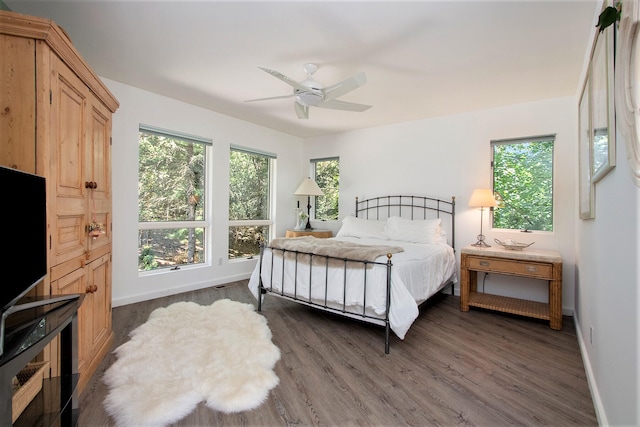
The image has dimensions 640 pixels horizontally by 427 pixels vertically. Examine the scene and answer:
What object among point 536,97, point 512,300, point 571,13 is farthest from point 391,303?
point 536,97

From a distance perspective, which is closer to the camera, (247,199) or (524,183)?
(524,183)

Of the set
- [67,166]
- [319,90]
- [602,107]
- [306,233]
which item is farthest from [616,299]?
[306,233]

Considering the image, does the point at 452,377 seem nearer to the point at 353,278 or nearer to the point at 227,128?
the point at 353,278

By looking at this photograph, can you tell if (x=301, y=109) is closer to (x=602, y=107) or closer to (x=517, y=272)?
(x=602, y=107)

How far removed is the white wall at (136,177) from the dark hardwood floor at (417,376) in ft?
1.81

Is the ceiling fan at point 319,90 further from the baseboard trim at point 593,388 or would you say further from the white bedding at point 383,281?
the baseboard trim at point 593,388

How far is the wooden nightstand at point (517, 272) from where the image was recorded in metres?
2.83

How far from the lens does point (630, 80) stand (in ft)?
3.35

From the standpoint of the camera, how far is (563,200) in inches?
131

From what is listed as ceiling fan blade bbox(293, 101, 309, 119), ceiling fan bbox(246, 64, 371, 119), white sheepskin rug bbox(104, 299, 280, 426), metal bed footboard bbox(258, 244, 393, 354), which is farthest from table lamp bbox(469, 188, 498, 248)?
white sheepskin rug bbox(104, 299, 280, 426)

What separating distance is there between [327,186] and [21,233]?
14.7 feet

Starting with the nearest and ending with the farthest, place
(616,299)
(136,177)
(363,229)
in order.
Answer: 1. (616,299)
2. (136,177)
3. (363,229)

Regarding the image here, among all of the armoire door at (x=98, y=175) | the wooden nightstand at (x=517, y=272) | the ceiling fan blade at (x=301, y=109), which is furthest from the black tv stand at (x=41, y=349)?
the wooden nightstand at (x=517, y=272)

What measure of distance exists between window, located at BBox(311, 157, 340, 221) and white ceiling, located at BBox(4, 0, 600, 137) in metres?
1.90
